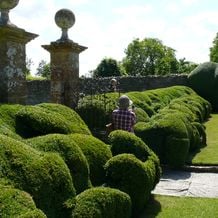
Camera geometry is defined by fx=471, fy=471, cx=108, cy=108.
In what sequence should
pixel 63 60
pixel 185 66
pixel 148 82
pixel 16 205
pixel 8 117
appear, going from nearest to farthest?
pixel 16 205 < pixel 8 117 < pixel 63 60 < pixel 148 82 < pixel 185 66

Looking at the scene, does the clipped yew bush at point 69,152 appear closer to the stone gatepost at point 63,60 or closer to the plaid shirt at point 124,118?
the plaid shirt at point 124,118

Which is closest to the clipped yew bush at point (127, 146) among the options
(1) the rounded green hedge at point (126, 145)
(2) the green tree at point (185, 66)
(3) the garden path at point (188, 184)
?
(1) the rounded green hedge at point (126, 145)

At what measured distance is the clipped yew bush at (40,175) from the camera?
12.3 feet

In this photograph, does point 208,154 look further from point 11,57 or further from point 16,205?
point 16,205

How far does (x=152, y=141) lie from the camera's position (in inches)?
401

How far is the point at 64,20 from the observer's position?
→ 8516 millimetres

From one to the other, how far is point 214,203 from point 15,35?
3.71 metres

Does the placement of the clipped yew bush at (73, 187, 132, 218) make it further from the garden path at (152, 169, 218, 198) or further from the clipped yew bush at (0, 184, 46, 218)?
the garden path at (152, 169, 218, 198)

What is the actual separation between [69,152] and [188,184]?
4.27 meters

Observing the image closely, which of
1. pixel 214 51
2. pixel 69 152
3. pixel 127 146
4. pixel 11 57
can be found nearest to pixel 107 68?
pixel 214 51

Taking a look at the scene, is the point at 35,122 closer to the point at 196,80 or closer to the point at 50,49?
the point at 50,49

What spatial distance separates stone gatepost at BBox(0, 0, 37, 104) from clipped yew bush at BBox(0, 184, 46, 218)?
2.79 m

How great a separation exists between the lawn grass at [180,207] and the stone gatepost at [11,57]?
7.61ft

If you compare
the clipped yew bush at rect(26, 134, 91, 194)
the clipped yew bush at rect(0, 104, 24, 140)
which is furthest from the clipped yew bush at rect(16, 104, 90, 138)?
the clipped yew bush at rect(26, 134, 91, 194)
